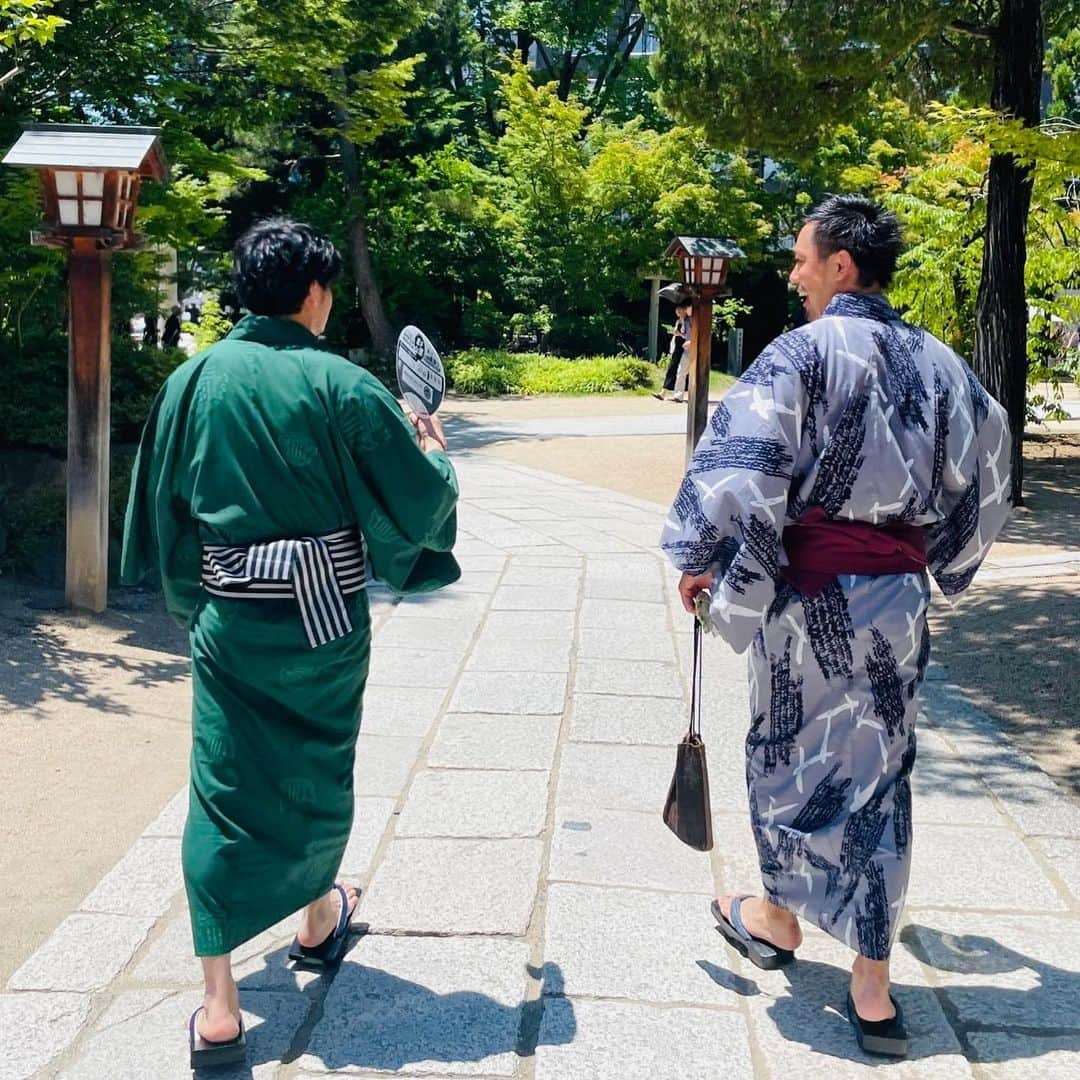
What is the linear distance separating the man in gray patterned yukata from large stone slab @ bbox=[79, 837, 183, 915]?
63.6 inches

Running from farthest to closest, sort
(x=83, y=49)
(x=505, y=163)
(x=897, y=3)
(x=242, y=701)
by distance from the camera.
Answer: (x=505, y=163) → (x=897, y=3) → (x=83, y=49) → (x=242, y=701)

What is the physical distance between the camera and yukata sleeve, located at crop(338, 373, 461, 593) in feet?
8.44

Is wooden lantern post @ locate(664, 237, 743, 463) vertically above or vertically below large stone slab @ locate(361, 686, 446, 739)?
above

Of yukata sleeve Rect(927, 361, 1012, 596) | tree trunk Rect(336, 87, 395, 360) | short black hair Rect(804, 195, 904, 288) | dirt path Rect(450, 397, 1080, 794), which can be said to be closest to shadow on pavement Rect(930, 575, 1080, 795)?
dirt path Rect(450, 397, 1080, 794)

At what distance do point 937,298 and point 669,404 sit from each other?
6.56 m

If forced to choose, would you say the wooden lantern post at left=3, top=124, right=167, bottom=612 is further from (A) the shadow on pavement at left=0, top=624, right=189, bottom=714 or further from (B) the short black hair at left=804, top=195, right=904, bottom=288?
(B) the short black hair at left=804, top=195, right=904, bottom=288

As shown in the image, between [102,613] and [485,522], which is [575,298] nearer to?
[485,522]

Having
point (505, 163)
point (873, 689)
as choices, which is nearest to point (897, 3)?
point (873, 689)

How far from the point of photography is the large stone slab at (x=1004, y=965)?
2.85 meters

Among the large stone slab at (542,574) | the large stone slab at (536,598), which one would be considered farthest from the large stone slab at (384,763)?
the large stone slab at (542,574)

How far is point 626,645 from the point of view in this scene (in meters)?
5.99

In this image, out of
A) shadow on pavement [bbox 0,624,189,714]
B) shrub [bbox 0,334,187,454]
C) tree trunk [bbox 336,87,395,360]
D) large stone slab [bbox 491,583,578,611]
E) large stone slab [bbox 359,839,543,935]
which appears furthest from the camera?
tree trunk [bbox 336,87,395,360]

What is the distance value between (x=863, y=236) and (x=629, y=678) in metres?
3.01

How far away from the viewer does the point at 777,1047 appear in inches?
106
